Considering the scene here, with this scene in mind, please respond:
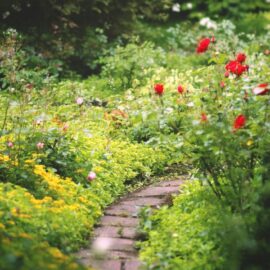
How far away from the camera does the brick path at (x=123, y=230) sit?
3.83 meters

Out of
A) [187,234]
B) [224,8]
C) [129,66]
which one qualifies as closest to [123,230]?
[187,234]

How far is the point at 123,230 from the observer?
4383 millimetres

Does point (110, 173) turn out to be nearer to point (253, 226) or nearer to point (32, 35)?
point (253, 226)

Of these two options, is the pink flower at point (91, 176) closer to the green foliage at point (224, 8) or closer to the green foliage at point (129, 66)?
the green foliage at point (129, 66)

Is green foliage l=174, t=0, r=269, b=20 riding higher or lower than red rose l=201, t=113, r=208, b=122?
higher

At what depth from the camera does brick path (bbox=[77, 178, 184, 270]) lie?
3.83m

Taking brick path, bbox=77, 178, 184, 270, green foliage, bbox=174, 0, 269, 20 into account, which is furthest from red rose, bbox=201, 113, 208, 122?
green foliage, bbox=174, 0, 269, 20

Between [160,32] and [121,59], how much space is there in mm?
4712

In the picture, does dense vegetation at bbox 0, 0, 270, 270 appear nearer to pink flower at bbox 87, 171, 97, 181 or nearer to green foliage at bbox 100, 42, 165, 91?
pink flower at bbox 87, 171, 97, 181

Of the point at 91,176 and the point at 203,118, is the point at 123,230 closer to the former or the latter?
the point at 91,176

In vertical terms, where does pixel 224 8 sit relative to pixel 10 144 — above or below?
above

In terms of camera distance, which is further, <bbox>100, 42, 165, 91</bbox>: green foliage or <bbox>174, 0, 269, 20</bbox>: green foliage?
<bbox>174, 0, 269, 20</bbox>: green foliage

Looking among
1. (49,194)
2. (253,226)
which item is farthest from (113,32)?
(253,226)

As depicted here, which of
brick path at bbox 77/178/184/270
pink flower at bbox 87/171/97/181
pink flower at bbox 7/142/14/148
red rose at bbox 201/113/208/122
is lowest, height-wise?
brick path at bbox 77/178/184/270
